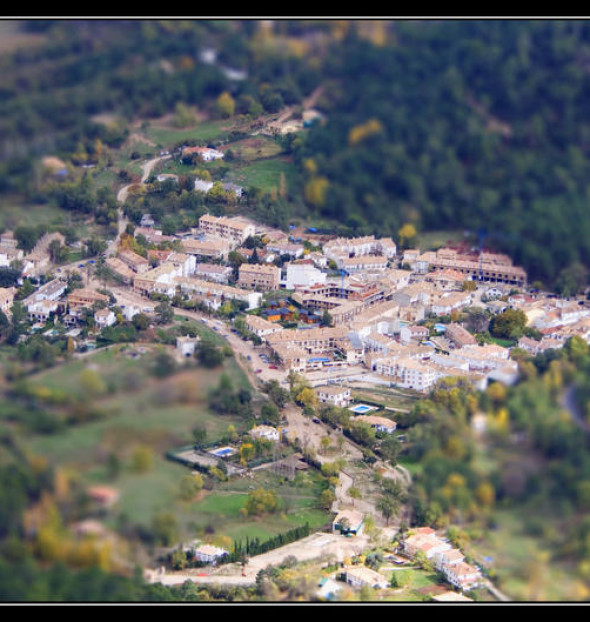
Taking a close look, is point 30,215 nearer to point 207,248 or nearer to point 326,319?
point 207,248

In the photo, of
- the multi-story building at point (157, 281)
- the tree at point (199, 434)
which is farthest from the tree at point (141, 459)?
the multi-story building at point (157, 281)

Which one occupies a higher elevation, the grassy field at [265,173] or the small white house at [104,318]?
the grassy field at [265,173]

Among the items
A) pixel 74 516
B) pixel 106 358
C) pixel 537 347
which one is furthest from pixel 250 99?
pixel 74 516

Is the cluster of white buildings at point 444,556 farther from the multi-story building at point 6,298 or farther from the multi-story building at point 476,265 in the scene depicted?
the multi-story building at point 6,298

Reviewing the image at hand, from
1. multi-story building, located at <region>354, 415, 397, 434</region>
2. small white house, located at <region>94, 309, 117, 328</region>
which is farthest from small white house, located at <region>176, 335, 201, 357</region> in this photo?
multi-story building, located at <region>354, 415, 397, 434</region>

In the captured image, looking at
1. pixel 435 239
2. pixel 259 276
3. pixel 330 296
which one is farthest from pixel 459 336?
pixel 259 276

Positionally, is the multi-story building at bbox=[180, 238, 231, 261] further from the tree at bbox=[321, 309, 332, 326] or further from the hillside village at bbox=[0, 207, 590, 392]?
the tree at bbox=[321, 309, 332, 326]

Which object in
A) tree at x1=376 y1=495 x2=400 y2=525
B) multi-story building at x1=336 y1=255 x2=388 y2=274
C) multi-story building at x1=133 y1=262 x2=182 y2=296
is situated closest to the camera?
tree at x1=376 y1=495 x2=400 y2=525

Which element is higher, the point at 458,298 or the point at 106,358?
the point at 106,358

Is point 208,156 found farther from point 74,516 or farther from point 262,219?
point 74,516
